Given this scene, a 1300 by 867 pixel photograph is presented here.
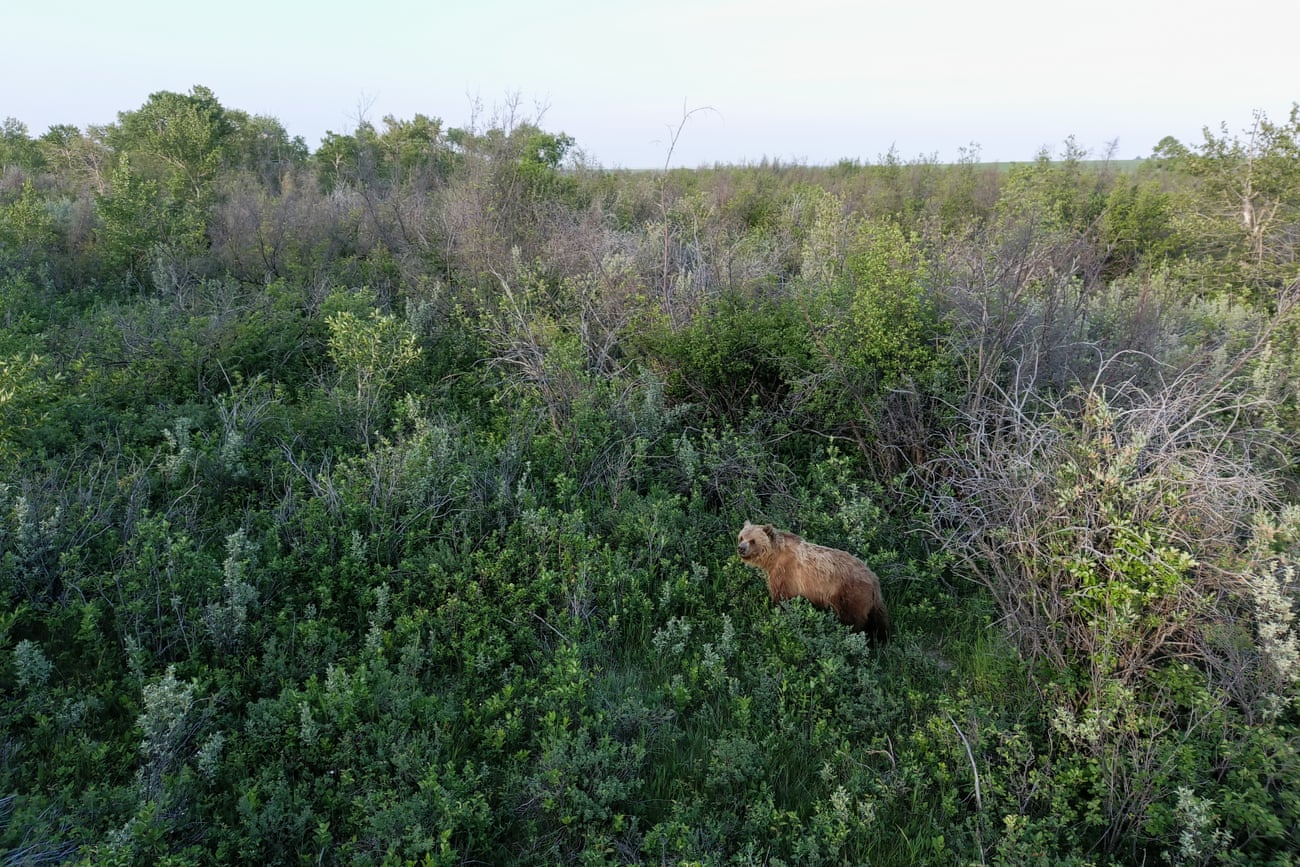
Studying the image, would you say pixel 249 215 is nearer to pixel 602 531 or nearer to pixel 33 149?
pixel 602 531

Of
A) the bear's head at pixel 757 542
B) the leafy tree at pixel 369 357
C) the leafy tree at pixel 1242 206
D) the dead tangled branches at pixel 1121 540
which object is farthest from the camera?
the leafy tree at pixel 1242 206

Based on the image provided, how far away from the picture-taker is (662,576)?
13.9 feet

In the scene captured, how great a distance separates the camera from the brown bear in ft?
12.2

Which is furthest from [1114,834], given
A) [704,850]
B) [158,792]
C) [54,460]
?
[54,460]

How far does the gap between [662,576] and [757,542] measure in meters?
0.67

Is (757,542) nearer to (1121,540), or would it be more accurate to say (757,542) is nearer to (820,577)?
(820,577)

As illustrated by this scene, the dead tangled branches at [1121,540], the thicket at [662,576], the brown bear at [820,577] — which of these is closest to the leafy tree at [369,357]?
the thicket at [662,576]

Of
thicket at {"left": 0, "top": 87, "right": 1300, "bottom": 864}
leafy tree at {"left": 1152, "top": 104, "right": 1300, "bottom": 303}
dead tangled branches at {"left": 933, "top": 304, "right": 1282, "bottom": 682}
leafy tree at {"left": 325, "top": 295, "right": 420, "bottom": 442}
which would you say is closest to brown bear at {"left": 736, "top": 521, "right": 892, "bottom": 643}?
thicket at {"left": 0, "top": 87, "right": 1300, "bottom": 864}

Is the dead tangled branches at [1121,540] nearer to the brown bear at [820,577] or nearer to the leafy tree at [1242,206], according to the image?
the brown bear at [820,577]

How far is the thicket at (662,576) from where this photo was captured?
8.41ft

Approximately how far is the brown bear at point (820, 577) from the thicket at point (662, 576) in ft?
0.52

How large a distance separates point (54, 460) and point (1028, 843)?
5.66 meters

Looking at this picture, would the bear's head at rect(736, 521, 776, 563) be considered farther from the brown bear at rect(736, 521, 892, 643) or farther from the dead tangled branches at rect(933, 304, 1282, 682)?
the dead tangled branches at rect(933, 304, 1282, 682)

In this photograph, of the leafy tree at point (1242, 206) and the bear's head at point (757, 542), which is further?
Result: the leafy tree at point (1242, 206)
